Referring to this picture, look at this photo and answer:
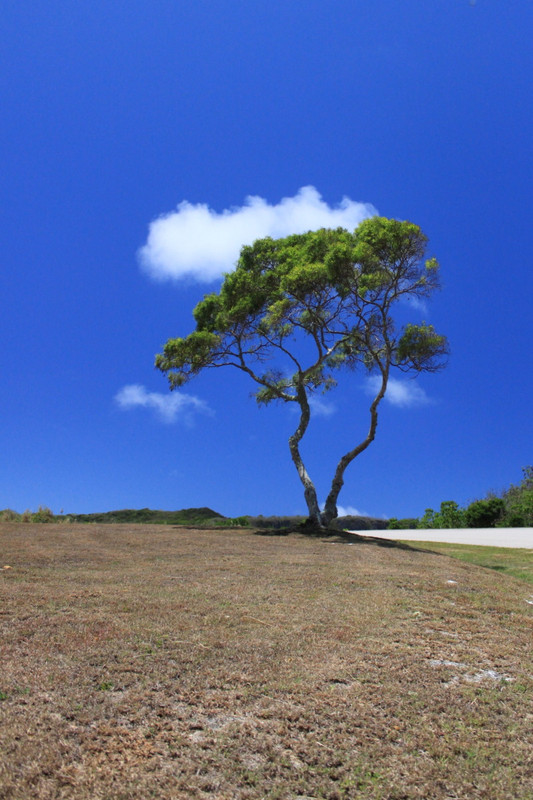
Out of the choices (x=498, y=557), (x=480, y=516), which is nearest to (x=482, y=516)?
(x=480, y=516)

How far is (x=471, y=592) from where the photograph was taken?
6512mm

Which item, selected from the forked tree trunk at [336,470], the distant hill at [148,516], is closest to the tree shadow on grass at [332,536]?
the forked tree trunk at [336,470]

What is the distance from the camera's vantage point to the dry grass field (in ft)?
7.48

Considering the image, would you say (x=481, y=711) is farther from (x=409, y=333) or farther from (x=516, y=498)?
(x=516, y=498)

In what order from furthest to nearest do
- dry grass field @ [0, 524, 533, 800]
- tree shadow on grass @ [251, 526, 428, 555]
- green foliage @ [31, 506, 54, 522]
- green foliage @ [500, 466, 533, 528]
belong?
green foliage @ [500, 466, 533, 528] → green foliage @ [31, 506, 54, 522] → tree shadow on grass @ [251, 526, 428, 555] → dry grass field @ [0, 524, 533, 800]

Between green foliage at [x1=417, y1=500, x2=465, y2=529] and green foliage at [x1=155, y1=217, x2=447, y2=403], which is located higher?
green foliage at [x1=155, y1=217, x2=447, y2=403]

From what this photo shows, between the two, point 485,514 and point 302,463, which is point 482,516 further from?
point 302,463

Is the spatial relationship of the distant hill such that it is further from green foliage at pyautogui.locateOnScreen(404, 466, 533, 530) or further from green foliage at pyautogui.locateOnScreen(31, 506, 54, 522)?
green foliage at pyautogui.locateOnScreen(404, 466, 533, 530)

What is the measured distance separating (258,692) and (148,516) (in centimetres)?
2031

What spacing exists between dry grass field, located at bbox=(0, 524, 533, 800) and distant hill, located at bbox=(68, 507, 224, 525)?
1608 centimetres

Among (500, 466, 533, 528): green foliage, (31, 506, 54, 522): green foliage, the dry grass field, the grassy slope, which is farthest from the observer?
(500, 466, 533, 528): green foliage

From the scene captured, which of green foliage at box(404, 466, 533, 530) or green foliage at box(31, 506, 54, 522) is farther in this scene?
green foliage at box(404, 466, 533, 530)

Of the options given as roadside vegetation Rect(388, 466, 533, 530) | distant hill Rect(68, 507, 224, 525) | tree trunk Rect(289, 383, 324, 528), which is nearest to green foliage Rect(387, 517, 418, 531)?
roadside vegetation Rect(388, 466, 533, 530)

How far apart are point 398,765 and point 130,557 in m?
6.69
